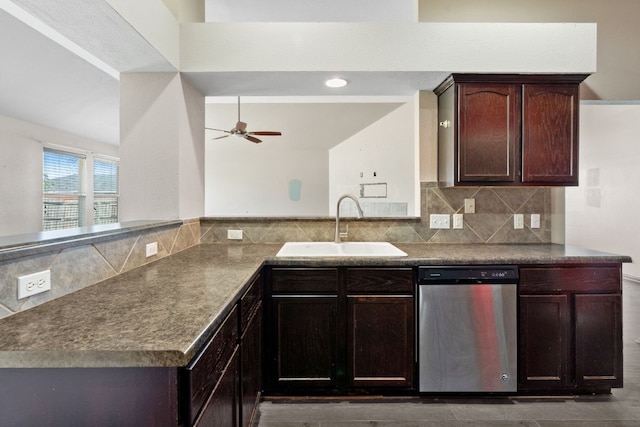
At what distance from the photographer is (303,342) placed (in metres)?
2.05

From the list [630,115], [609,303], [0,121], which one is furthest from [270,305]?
[630,115]

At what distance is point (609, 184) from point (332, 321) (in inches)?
220

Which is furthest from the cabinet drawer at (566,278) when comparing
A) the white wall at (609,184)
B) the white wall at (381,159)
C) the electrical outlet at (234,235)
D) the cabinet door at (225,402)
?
the white wall at (609,184)

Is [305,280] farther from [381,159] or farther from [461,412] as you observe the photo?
[381,159]

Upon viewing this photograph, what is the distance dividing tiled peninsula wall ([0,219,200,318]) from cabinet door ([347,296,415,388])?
1.20 metres

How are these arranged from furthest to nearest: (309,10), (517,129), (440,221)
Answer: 1. (309,10)
2. (440,221)
3. (517,129)

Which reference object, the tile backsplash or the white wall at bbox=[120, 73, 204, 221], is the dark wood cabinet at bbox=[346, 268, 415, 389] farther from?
the white wall at bbox=[120, 73, 204, 221]

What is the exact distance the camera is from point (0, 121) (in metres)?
4.28

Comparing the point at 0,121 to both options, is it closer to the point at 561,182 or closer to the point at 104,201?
the point at 104,201

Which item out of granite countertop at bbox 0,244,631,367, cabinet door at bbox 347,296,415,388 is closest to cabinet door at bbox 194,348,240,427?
granite countertop at bbox 0,244,631,367

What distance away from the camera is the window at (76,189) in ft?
16.9

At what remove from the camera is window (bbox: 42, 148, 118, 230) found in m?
5.14

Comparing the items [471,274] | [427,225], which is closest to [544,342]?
[471,274]

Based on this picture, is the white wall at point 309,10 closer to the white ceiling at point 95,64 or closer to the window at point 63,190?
the white ceiling at point 95,64
